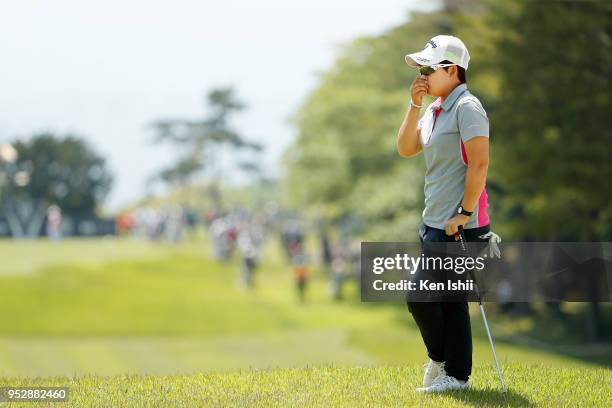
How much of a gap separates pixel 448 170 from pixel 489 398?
1.58m

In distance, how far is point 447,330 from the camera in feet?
21.0

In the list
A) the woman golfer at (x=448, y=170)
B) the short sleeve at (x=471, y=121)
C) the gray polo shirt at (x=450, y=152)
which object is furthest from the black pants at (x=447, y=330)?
the short sleeve at (x=471, y=121)

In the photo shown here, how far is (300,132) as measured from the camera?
57.4 meters

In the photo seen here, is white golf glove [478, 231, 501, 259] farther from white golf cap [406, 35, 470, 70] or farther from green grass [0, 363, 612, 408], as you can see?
white golf cap [406, 35, 470, 70]

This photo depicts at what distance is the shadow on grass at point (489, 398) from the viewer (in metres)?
6.04

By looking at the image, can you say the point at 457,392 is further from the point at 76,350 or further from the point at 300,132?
the point at 300,132

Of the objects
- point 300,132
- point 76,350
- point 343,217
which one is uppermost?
point 300,132

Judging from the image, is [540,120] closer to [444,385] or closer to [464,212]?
[444,385]

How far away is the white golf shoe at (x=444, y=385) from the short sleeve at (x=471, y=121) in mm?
1715

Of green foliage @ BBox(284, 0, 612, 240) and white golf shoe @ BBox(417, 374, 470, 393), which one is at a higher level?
green foliage @ BBox(284, 0, 612, 240)

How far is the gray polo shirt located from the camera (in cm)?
594

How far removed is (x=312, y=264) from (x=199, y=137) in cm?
2279

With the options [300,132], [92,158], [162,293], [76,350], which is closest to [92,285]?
[162,293]

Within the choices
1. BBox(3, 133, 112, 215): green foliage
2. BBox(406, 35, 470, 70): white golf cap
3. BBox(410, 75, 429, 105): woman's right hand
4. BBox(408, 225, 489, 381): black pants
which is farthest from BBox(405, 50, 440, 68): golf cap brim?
BBox(3, 133, 112, 215): green foliage
